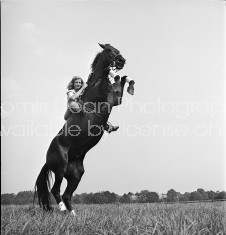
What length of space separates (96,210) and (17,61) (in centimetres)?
183

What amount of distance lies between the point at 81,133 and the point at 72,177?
1.69 ft

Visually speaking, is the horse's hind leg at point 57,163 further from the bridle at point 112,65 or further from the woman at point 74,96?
the bridle at point 112,65

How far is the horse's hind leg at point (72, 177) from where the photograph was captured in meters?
3.93

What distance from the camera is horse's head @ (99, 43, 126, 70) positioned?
3791 millimetres

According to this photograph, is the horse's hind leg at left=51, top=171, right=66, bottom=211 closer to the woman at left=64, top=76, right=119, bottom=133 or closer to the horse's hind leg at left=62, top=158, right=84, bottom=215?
the horse's hind leg at left=62, top=158, right=84, bottom=215

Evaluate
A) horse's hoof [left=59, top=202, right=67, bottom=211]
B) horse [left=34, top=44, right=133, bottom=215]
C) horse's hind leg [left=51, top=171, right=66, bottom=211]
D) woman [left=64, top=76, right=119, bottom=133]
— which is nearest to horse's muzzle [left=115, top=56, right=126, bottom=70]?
horse [left=34, top=44, right=133, bottom=215]

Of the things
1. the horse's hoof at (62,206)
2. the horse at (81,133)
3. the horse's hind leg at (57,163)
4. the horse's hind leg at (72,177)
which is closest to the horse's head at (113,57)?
the horse at (81,133)

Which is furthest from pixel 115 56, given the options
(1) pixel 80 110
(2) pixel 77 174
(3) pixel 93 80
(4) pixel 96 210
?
(4) pixel 96 210

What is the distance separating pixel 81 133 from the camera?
12.8 feet

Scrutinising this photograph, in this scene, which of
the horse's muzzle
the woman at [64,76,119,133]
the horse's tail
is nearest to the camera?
the horse's muzzle

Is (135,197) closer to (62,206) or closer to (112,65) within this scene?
(62,206)

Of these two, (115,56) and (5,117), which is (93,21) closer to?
(115,56)

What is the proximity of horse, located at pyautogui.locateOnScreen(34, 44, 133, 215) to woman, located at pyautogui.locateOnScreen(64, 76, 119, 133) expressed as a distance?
1.9 inches

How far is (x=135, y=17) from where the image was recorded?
3.41 m
